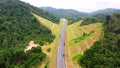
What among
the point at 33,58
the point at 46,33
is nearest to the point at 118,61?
the point at 33,58

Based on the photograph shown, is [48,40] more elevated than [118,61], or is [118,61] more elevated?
[118,61]

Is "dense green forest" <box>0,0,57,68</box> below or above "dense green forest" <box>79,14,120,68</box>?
below

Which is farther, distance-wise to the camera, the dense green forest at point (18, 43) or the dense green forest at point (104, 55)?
the dense green forest at point (18, 43)

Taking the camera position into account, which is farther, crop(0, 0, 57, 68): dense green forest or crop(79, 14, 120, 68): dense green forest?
crop(0, 0, 57, 68): dense green forest

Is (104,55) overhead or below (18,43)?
overhead

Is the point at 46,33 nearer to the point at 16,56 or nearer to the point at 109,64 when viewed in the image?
the point at 16,56

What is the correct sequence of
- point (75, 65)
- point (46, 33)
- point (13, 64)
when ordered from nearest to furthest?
point (75, 65)
point (13, 64)
point (46, 33)

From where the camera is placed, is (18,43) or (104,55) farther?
(18,43)

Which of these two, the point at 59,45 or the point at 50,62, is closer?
the point at 50,62

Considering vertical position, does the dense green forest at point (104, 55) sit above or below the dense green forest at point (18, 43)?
above

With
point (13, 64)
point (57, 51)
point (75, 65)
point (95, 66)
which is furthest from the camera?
point (57, 51)
